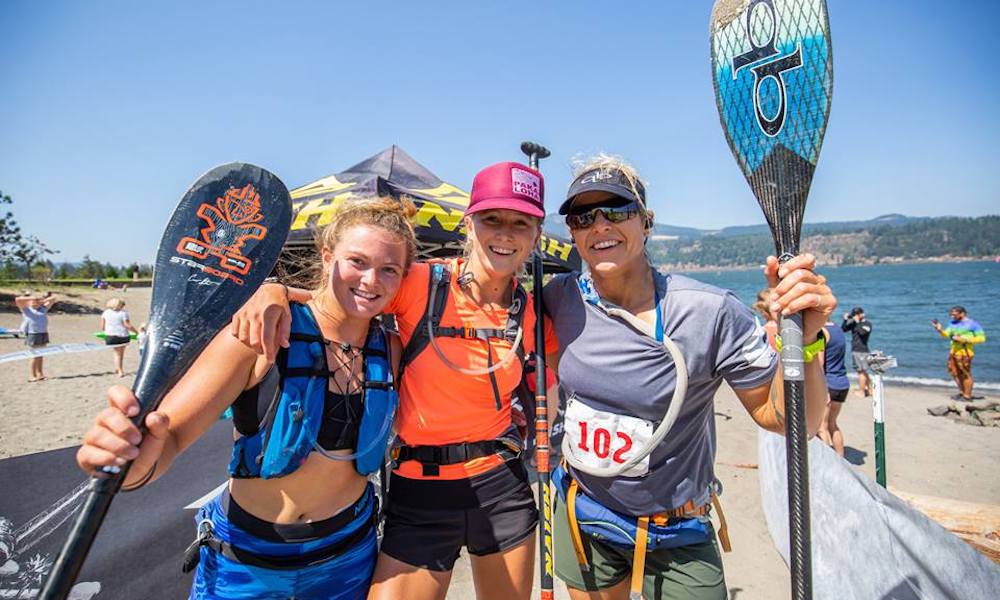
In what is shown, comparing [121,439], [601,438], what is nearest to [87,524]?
[121,439]

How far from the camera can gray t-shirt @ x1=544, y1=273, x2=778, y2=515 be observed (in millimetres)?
2055

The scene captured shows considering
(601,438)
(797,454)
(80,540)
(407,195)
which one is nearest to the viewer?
(80,540)

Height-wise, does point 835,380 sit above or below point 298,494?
below

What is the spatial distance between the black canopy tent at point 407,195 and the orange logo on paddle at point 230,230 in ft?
11.1

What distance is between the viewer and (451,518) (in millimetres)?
2254

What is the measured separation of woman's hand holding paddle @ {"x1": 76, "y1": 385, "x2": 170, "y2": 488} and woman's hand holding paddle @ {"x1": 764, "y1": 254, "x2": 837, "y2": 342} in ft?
6.74

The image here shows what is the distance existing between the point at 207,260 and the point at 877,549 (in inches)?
145

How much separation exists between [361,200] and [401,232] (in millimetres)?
297

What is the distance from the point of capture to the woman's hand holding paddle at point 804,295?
1.70 metres

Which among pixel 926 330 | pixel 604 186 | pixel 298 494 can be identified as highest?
pixel 604 186

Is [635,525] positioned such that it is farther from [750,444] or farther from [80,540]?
[750,444]

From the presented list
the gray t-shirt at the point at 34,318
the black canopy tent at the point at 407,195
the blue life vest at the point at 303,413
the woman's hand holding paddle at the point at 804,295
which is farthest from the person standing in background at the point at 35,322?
the woman's hand holding paddle at the point at 804,295

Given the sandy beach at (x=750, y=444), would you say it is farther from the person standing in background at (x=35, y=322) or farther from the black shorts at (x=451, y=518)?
the black shorts at (x=451, y=518)

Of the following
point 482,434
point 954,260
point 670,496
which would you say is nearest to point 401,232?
point 482,434
